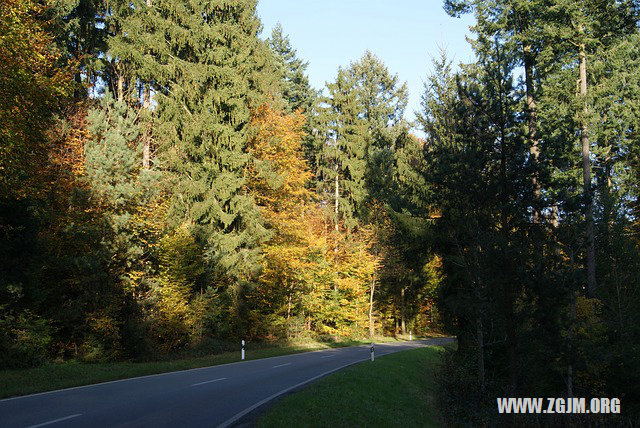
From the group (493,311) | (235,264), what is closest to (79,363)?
(235,264)

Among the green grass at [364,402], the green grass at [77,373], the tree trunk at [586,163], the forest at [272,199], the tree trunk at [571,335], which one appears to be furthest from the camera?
the tree trunk at [586,163]

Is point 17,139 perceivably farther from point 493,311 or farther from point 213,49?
point 493,311

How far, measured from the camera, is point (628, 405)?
16297 mm

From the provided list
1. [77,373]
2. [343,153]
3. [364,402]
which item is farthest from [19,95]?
[343,153]

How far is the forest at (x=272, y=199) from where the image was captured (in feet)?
48.9

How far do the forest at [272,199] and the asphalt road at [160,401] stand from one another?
5236mm

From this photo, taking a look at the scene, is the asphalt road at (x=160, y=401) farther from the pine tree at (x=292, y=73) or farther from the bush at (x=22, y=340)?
the pine tree at (x=292, y=73)

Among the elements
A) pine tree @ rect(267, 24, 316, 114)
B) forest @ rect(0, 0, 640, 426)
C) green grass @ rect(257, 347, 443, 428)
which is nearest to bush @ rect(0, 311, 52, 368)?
forest @ rect(0, 0, 640, 426)

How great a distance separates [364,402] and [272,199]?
63.8 ft

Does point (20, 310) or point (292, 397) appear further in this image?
point (20, 310)

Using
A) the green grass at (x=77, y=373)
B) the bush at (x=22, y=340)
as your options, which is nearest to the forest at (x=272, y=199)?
the bush at (x=22, y=340)

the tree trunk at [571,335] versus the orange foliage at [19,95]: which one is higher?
the orange foliage at [19,95]

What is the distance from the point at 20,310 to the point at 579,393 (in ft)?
68.8

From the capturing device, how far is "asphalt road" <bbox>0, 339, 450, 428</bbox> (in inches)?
317
